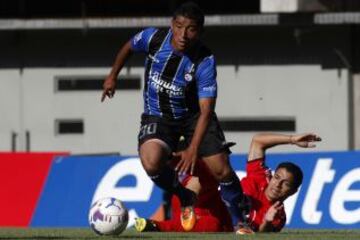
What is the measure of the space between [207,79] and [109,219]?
154 cm

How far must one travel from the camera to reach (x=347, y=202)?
16797 mm

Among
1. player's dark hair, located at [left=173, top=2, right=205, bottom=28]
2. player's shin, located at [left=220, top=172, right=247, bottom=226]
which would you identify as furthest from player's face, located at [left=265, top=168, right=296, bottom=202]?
player's dark hair, located at [left=173, top=2, right=205, bottom=28]

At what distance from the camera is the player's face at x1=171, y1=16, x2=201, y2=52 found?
1188 centimetres

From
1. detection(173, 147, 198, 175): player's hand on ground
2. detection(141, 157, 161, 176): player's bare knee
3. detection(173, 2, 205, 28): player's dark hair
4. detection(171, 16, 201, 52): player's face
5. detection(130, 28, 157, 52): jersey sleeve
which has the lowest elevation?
detection(141, 157, 161, 176): player's bare knee

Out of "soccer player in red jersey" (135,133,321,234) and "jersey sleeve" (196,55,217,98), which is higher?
"jersey sleeve" (196,55,217,98)

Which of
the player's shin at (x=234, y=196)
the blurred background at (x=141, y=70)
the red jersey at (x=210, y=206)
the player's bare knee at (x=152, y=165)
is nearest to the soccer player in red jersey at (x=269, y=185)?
the player's shin at (x=234, y=196)

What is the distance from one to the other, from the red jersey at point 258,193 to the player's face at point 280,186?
11cm

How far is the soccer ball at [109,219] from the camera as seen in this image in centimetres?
1180

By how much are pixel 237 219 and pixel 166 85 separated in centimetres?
141

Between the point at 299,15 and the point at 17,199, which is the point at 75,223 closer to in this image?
the point at 17,199

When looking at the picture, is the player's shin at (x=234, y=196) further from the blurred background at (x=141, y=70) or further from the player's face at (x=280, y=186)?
the blurred background at (x=141, y=70)

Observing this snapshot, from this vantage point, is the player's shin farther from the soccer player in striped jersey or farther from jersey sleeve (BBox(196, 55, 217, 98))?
jersey sleeve (BBox(196, 55, 217, 98))

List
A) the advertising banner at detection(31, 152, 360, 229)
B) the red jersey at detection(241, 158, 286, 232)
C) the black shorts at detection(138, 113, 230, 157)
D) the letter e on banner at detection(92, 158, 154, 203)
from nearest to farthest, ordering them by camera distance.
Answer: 1. the black shorts at detection(138, 113, 230, 157)
2. the red jersey at detection(241, 158, 286, 232)
3. the advertising banner at detection(31, 152, 360, 229)
4. the letter e on banner at detection(92, 158, 154, 203)

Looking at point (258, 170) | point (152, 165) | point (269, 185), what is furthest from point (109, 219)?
point (258, 170)
